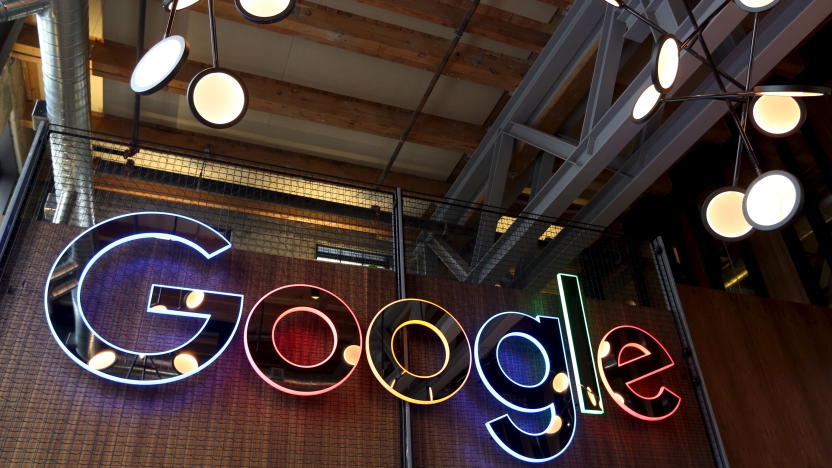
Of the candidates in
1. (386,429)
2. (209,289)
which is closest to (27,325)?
(209,289)

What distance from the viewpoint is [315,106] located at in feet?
16.9

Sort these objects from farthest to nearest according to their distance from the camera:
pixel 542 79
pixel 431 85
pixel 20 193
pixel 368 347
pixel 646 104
→ 1. pixel 431 85
2. pixel 542 79
3. pixel 368 347
4. pixel 20 193
5. pixel 646 104

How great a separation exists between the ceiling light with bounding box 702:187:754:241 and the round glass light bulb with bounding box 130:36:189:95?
2.33 meters

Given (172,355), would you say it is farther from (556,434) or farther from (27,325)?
(556,434)

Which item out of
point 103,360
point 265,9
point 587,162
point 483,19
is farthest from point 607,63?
point 103,360

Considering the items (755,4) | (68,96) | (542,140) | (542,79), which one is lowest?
(755,4)

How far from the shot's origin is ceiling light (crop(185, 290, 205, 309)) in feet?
10.1

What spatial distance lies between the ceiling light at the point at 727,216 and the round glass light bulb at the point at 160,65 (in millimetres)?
2330

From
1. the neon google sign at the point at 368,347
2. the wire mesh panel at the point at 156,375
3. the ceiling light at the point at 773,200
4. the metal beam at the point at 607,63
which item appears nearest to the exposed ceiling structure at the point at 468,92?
the metal beam at the point at 607,63

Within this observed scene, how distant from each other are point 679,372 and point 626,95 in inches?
69.1

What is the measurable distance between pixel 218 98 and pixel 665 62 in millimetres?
1656

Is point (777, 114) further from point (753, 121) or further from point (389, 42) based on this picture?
point (389, 42)

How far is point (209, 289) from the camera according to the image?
3240 millimetres

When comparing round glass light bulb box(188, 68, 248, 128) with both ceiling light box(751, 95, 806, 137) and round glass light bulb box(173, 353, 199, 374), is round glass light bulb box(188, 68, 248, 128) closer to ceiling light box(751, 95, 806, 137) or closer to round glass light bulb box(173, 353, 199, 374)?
round glass light bulb box(173, 353, 199, 374)
